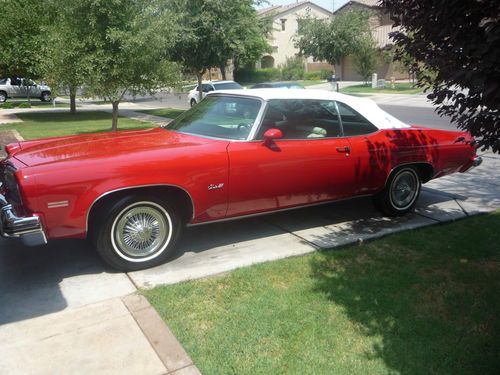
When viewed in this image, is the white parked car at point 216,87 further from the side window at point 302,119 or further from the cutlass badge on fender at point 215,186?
the cutlass badge on fender at point 215,186

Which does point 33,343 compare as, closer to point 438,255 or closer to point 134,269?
point 134,269

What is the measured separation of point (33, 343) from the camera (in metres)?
3.19

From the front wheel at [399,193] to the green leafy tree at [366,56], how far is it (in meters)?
30.9

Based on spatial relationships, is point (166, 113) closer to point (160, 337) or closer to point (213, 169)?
point (213, 169)

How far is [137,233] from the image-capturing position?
166 inches

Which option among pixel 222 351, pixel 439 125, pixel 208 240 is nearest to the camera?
pixel 222 351

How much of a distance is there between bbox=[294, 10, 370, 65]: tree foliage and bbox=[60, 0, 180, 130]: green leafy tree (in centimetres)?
2426

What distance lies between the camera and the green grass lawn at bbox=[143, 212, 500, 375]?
2.99 m

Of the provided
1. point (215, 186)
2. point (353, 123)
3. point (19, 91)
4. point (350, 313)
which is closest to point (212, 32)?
point (353, 123)

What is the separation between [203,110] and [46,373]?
10.3 ft

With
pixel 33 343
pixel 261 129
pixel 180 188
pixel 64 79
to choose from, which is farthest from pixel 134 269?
pixel 64 79

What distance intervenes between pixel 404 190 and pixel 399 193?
0.24 feet

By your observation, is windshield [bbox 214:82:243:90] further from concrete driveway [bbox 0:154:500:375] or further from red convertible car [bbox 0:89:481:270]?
red convertible car [bbox 0:89:481:270]

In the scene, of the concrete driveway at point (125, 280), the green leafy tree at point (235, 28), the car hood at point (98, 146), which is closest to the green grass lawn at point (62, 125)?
the green leafy tree at point (235, 28)
